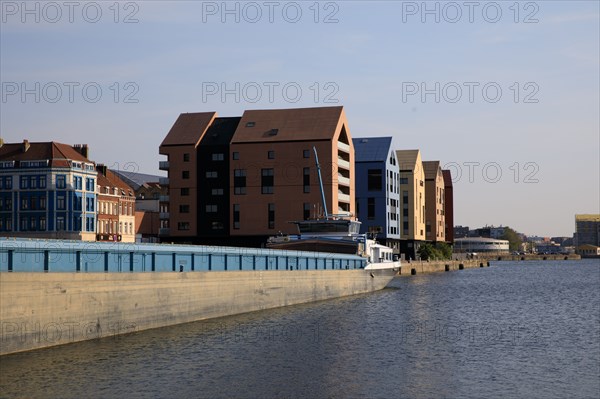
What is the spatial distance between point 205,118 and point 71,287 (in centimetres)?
10949

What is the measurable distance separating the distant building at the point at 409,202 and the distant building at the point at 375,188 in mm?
17308

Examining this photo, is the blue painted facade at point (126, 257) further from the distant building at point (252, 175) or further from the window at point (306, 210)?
the distant building at point (252, 175)

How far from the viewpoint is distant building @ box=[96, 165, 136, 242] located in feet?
506

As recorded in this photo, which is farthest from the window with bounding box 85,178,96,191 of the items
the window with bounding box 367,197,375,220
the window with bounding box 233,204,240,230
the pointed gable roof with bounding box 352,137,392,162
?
the window with bounding box 367,197,375,220

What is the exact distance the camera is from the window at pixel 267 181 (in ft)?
445

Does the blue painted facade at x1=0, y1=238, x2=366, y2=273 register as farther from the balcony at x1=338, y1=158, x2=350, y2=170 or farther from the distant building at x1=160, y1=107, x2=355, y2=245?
the balcony at x1=338, y1=158, x2=350, y2=170

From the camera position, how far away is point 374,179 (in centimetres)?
16450

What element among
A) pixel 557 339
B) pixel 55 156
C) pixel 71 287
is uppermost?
pixel 55 156

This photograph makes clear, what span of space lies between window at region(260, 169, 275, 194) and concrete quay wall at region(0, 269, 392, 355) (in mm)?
67785

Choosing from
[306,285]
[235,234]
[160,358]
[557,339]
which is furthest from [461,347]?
[235,234]

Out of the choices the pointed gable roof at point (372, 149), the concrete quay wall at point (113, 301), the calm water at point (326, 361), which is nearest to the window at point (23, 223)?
the pointed gable roof at point (372, 149)

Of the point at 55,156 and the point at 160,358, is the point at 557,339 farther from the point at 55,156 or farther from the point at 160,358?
the point at 55,156

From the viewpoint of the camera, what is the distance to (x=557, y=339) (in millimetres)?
46875

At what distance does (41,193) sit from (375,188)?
63.5 m
